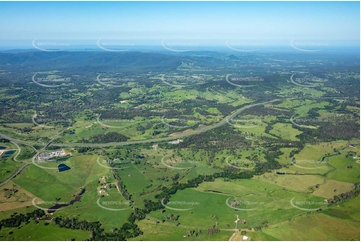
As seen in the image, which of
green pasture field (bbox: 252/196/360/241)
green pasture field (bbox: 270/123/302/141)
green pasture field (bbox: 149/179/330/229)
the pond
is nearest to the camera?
green pasture field (bbox: 252/196/360/241)

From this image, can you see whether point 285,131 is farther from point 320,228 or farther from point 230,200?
point 320,228

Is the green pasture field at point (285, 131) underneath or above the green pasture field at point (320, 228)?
→ above

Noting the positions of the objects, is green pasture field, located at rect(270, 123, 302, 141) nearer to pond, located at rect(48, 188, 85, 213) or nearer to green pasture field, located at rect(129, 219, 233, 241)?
green pasture field, located at rect(129, 219, 233, 241)

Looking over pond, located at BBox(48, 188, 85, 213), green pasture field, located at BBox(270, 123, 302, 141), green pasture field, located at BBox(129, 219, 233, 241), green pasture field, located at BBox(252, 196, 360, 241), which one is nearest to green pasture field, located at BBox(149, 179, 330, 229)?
green pasture field, located at BBox(129, 219, 233, 241)

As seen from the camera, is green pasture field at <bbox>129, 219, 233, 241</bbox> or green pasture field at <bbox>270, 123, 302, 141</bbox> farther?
green pasture field at <bbox>270, 123, 302, 141</bbox>

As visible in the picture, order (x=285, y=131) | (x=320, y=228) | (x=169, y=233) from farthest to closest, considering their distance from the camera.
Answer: (x=285, y=131) → (x=320, y=228) → (x=169, y=233)

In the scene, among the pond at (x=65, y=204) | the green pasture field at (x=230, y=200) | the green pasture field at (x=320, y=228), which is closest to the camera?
the green pasture field at (x=320, y=228)

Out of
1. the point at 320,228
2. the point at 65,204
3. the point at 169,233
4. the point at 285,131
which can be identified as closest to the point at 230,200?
the point at 169,233

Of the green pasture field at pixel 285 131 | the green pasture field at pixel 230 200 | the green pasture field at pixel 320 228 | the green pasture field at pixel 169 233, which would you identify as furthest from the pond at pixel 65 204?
the green pasture field at pixel 285 131

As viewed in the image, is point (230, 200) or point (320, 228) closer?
point (320, 228)

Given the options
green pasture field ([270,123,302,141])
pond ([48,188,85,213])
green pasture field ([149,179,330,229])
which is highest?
green pasture field ([270,123,302,141])

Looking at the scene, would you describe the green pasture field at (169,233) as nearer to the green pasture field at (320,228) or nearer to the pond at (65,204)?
the green pasture field at (320,228)
